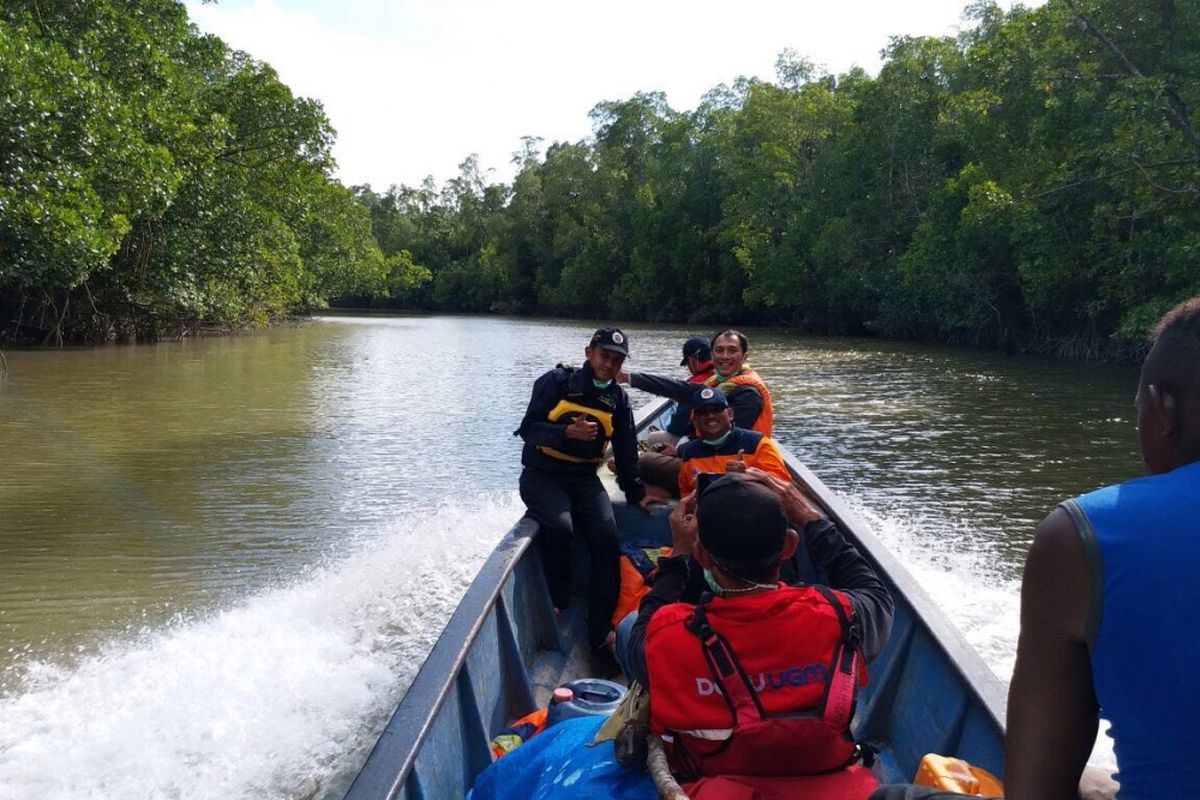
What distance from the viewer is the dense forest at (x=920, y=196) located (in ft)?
61.4

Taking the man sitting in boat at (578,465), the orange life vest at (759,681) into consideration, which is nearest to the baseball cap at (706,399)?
the man sitting in boat at (578,465)

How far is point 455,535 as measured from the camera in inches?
307

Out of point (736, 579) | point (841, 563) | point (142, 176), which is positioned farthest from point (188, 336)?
point (736, 579)

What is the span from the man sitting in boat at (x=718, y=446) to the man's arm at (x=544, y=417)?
651 millimetres

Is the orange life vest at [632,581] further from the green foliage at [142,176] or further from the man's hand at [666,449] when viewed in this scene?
the green foliage at [142,176]

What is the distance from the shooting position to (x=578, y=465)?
14.9 feet

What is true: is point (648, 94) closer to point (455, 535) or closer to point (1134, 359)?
point (1134, 359)

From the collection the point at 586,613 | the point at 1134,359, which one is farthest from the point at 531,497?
the point at 1134,359

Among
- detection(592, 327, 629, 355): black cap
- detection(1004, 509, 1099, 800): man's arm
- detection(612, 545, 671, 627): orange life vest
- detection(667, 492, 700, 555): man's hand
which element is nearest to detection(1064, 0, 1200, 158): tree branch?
detection(612, 545, 671, 627): orange life vest

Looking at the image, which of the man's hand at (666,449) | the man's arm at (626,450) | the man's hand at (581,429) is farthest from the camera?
the man's hand at (666,449)

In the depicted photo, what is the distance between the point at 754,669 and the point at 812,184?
39.1 metres

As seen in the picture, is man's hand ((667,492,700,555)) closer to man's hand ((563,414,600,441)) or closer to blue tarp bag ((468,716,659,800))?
blue tarp bag ((468,716,659,800))

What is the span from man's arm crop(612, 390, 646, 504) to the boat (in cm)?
64

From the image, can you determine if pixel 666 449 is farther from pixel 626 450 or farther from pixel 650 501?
pixel 626 450
